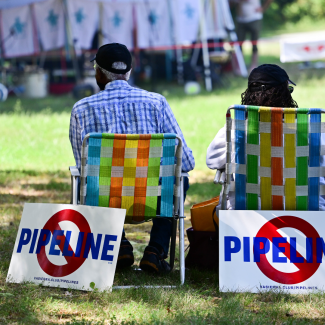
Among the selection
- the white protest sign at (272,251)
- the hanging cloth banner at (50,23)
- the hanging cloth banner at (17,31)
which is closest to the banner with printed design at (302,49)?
the hanging cloth banner at (50,23)

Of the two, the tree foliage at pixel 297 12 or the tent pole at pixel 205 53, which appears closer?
the tent pole at pixel 205 53

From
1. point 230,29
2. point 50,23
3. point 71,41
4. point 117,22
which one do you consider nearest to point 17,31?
point 50,23

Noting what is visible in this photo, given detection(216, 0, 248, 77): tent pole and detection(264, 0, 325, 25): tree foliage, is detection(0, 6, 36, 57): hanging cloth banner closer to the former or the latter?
detection(216, 0, 248, 77): tent pole

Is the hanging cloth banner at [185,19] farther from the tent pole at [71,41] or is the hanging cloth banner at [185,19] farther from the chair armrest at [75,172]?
the chair armrest at [75,172]

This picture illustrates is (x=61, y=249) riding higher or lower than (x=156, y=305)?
higher

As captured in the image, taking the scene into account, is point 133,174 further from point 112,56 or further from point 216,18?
point 216,18

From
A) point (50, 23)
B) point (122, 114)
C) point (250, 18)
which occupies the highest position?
point (250, 18)

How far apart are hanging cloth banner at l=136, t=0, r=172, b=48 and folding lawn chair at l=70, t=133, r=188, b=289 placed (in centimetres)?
1229

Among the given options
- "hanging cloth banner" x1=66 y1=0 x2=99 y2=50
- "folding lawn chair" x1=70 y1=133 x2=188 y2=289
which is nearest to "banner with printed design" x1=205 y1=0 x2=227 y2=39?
"hanging cloth banner" x1=66 y1=0 x2=99 y2=50

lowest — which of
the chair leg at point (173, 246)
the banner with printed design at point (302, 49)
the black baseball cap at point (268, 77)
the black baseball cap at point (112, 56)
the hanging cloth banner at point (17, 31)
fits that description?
the chair leg at point (173, 246)

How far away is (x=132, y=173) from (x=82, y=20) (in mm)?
12388

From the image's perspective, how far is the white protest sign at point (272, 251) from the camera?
3.15 meters

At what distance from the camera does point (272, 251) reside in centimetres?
320

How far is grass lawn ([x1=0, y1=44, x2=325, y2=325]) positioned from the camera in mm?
2793
